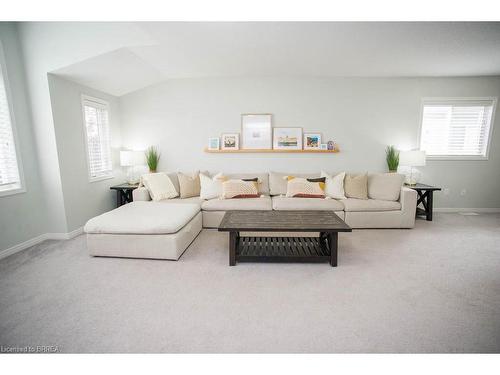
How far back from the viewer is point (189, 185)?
12.7 ft

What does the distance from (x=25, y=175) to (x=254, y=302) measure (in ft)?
10.5

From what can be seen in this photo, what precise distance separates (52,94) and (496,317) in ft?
16.1

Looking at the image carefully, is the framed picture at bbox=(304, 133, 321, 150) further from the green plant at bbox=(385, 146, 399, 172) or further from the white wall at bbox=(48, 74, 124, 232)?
the white wall at bbox=(48, 74, 124, 232)

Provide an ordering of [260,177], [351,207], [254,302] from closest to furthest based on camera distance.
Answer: [254,302] < [351,207] < [260,177]

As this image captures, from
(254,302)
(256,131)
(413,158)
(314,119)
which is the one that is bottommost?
(254,302)

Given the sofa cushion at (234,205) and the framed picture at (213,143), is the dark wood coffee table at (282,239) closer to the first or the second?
the sofa cushion at (234,205)

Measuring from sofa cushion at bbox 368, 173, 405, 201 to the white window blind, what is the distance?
4947 millimetres

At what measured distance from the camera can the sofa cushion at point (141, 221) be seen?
247cm

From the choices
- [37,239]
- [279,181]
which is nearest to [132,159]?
[37,239]

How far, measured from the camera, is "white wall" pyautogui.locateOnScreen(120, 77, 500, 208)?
420 cm

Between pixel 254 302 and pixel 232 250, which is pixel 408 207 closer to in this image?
pixel 232 250

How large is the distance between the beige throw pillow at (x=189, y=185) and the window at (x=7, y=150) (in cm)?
196

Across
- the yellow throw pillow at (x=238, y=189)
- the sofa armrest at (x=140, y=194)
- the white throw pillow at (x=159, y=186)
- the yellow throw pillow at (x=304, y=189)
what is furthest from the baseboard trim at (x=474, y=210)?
the sofa armrest at (x=140, y=194)

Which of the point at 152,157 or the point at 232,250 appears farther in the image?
the point at 152,157
